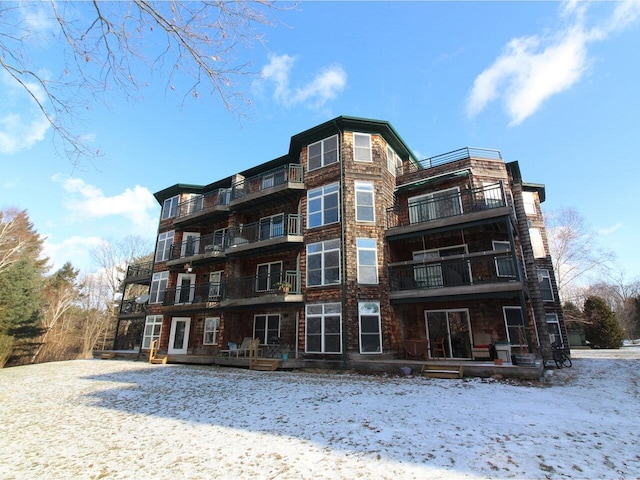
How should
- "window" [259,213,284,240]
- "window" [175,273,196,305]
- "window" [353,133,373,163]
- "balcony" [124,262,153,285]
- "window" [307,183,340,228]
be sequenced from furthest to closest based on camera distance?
"balcony" [124,262,153,285], "window" [175,273,196,305], "window" [259,213,284,240], "window" [353,133,373,163], "window" [307,183,340,228]

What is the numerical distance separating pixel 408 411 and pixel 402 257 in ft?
32.6

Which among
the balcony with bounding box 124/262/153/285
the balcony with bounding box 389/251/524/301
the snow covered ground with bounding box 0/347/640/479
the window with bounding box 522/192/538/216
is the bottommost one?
the snow covered ground with bounding box 0/347/640/479

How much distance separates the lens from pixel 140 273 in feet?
80.2

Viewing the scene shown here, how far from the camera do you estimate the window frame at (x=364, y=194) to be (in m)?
15.0

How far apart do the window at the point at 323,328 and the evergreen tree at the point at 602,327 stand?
2467 cm

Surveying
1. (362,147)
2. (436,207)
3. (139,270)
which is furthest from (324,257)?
(139,270)

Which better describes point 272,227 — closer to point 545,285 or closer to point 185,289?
point 185,289

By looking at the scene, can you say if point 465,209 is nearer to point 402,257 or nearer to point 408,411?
point 402,257

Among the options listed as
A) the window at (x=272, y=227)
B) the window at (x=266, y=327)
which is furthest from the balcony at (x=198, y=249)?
the window at (x=266, y=327)

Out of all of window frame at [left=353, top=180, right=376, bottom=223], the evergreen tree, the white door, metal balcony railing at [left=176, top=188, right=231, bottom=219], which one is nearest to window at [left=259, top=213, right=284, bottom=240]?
metal balcony railing at [left=176, top=188, right=231, bottom=219]

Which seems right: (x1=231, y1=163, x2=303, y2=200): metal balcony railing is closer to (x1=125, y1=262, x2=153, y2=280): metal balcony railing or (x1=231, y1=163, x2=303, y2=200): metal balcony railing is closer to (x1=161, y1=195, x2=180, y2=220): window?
(x1=161, y1=195, x2=180, y2=220): window

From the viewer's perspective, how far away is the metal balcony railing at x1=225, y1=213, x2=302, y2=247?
17562mm

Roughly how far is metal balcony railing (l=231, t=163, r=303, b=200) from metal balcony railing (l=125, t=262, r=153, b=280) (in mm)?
10391

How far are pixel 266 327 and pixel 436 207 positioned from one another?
1113 cm
